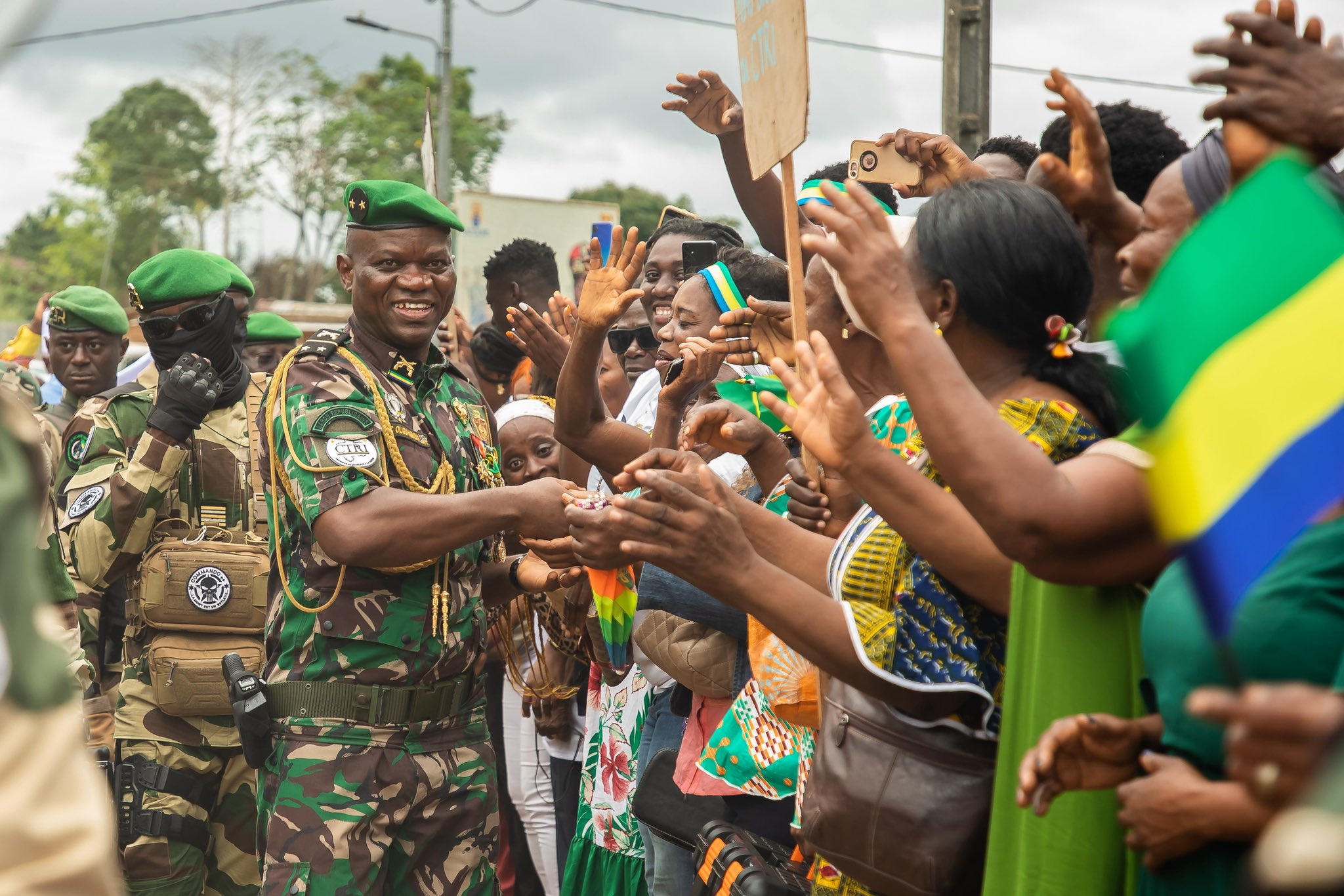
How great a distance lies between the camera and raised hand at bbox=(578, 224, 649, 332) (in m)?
3.97

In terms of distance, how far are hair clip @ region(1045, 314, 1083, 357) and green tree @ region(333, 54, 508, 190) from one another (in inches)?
1456

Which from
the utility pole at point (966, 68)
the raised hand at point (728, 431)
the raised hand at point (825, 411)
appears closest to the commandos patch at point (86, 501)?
the raised hand at point (728, 431)

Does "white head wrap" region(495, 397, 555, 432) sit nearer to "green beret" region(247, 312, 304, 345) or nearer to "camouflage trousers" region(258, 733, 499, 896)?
"camouflage trousers" region(258, 733, 499, 896)

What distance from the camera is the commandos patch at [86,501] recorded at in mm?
5020

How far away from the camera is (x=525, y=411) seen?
5402 mm

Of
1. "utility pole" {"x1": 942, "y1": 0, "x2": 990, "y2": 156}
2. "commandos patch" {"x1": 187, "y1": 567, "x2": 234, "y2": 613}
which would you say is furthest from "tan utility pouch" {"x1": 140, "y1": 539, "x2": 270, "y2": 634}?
"utility pole" {"x1": 942, "y1": 0, "x2": 990, "y2": 156}

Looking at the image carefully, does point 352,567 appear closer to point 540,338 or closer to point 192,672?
point 540,338

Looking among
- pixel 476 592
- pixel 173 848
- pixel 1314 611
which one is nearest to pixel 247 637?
pixel 173 848

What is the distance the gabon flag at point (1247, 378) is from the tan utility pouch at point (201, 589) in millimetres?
4148

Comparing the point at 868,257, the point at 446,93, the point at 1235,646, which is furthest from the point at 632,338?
the point at 446,93

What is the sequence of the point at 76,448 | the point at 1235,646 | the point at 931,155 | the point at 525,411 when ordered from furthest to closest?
the point at 76,448 → the point at 525,411 → the point at 931,155 → the point at 1235,646

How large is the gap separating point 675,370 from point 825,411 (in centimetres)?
182

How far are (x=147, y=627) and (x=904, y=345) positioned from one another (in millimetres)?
3906

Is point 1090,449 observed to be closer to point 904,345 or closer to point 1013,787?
point 904,345
